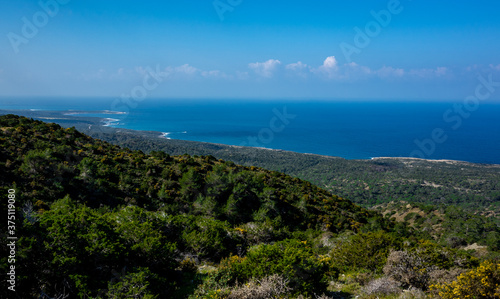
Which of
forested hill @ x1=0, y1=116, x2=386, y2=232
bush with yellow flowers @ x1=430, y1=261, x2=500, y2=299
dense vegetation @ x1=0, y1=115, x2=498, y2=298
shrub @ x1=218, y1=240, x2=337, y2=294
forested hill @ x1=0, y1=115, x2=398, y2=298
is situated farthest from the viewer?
forested hill @ x1=0, y1=116, x2=386, y2=232

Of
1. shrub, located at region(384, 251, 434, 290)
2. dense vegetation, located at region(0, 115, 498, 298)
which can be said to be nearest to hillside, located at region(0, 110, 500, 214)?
dense vegetation, located at region(0, 115, 498, 298)

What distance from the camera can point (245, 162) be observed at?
88750mm

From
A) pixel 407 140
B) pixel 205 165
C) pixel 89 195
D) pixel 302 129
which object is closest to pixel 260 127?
pixel 302 129

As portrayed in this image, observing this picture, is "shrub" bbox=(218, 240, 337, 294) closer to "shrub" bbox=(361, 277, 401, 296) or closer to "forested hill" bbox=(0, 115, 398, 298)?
"forested hill" bbox=(0, 115, 398, 298)

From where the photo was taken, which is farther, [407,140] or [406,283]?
[407,140]

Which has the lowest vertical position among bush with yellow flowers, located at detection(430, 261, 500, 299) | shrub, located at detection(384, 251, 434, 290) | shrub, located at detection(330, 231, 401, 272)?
shrub, located at detection(330, 231, 401, 272)

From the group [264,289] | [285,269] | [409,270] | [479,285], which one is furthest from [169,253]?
[479,285]

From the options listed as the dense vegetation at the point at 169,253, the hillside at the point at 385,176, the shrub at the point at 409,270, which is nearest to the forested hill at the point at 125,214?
the dense vegetation at the point at 169,253

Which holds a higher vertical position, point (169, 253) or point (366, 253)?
point (169, 253)

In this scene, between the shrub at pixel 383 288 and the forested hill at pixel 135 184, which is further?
the forested hill at pixel 135 184

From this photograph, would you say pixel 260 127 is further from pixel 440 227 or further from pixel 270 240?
pixel 270 240

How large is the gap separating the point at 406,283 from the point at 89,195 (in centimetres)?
1844

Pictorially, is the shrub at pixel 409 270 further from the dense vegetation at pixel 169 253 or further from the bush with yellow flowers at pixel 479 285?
the bush with yellow flowers at pixel 479 285

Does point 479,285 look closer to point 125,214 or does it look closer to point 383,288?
point 383,288
